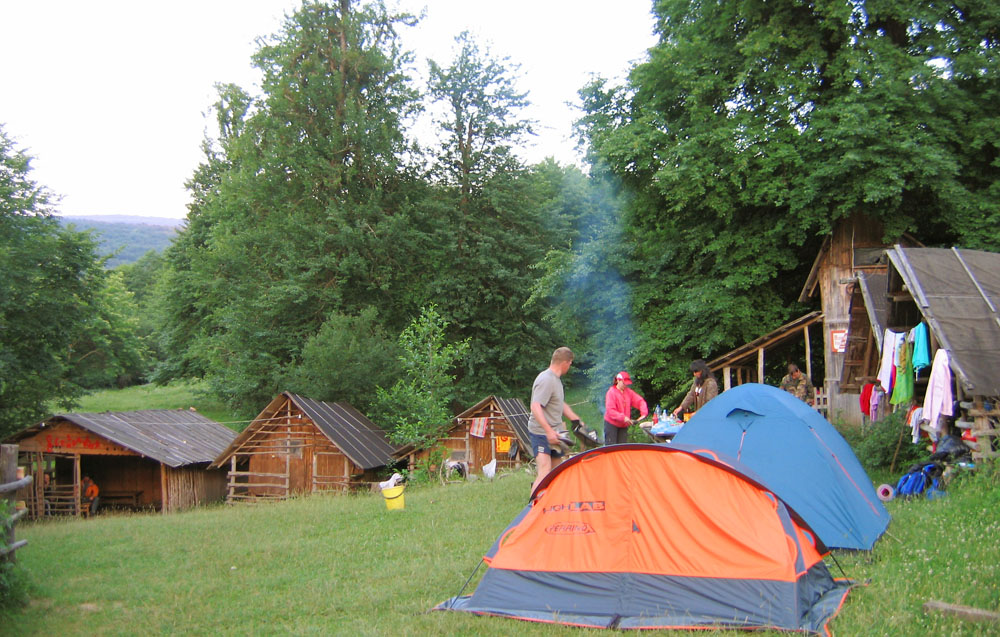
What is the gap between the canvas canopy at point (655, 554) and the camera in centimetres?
569

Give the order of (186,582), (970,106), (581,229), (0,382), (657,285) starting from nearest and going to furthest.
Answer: (186,582), (970,106), (657,285), (0,382), (581,229)

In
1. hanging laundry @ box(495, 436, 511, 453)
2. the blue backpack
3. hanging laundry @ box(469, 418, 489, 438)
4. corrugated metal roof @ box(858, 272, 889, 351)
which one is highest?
corrugated metal roof @ box(858, 272, 889, 351)

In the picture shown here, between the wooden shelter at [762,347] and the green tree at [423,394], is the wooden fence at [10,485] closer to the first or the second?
the wooden shelter at [762,347]

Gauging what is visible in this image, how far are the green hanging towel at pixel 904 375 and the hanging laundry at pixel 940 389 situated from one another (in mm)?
826

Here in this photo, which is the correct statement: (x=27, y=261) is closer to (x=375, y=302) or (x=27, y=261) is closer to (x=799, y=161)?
(x=375, y=302)

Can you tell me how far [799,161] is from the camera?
17.0m

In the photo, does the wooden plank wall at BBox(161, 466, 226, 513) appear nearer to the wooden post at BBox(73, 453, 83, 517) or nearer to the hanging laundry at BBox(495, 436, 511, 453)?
the wooden post at BBox(73, 453, 83, 517)

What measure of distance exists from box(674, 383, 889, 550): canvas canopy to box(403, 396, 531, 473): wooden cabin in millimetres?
15576

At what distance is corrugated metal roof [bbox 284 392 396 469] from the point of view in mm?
23094

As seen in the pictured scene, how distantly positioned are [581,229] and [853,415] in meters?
20.1

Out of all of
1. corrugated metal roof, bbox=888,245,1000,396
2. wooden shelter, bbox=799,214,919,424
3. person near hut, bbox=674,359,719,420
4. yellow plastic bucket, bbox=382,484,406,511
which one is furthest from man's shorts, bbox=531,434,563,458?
wooden shelter, bbox=799,214,919,424

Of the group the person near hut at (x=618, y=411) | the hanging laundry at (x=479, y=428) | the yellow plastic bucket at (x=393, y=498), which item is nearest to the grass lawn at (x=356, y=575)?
the yellow plastic bucket at (x=393, y=498)

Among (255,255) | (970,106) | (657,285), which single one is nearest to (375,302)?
(255,255)

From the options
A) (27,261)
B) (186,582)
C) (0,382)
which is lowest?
(186,582)
